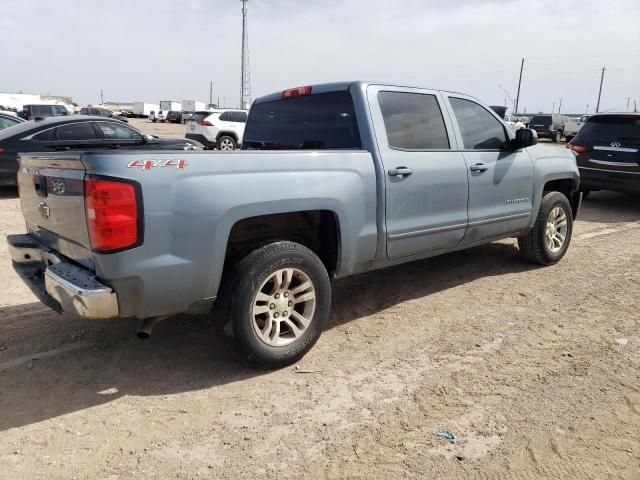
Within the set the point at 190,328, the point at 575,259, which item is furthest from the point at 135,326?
the point at 575,259

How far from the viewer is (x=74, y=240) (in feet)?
9.46

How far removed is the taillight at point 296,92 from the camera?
170 inches

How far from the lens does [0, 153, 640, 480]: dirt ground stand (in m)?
2.49

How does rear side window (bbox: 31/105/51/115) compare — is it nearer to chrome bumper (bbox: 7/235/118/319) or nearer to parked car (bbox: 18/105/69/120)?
parked car (bbox: 18/105/69/120)

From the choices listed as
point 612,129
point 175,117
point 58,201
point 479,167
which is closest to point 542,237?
point 479,167

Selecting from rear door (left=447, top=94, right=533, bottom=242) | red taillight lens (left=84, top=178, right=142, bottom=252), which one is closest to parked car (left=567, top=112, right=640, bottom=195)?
rear door (left=447, top=94, right=533, bottom=242)

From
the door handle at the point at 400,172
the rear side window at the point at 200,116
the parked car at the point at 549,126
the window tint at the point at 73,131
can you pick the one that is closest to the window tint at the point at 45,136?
the window tint at the point at 73,131

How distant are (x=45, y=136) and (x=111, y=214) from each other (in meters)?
7.44

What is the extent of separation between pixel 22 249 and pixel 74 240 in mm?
810

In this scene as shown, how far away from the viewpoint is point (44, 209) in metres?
3.19

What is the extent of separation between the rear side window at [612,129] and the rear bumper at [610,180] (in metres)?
0.53

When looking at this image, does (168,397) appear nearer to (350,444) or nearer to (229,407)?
(229,407)

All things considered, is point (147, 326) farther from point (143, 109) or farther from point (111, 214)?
point (143, 109)

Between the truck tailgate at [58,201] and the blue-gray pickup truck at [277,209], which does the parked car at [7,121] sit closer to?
the blue-gray pickup truck at [277,209]
